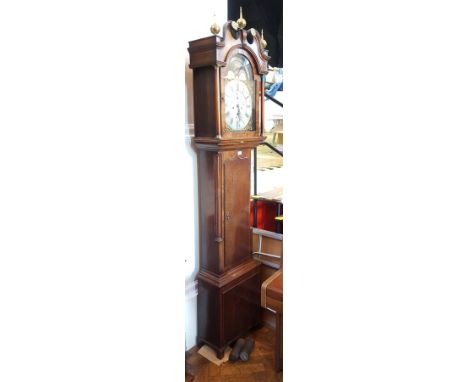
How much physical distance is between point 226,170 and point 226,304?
670 mm

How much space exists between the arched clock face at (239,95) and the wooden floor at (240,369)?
3.75ft

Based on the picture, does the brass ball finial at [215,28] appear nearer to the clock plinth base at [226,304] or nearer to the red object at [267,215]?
the red object at [267,215]

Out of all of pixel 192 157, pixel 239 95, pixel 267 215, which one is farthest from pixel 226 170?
pixel 267 215

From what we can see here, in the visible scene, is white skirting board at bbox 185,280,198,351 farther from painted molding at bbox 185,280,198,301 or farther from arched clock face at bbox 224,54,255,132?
arched clock face at bbox 224,54,255,132

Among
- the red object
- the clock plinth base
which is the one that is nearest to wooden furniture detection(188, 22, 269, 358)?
the clock plinth base

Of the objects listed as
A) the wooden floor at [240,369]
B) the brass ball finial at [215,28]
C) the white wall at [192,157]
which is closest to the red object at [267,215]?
the white wall at [192,157]

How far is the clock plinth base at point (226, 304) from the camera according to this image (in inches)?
72.6

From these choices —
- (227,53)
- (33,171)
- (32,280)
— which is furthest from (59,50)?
(227,53)

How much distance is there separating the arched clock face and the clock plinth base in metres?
0.74

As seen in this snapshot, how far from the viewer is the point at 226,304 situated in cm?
186

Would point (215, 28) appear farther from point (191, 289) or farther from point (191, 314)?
point (191, 314)

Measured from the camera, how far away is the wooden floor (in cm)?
174

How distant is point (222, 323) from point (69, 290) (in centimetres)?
148
